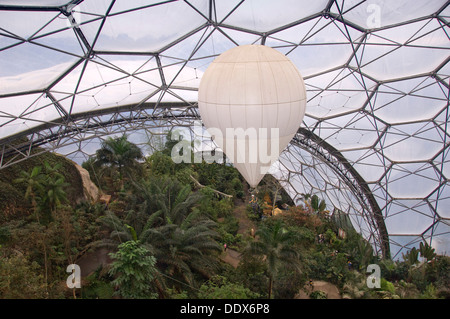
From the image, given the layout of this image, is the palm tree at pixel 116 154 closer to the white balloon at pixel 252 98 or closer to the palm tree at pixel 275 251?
the palm tree at pixel 275 251

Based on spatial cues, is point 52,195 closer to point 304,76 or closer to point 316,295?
point 316,295

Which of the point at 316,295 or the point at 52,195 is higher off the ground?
the point at 52,195

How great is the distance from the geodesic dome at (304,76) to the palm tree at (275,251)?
9.16 m

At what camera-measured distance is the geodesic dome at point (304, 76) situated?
13664 mm

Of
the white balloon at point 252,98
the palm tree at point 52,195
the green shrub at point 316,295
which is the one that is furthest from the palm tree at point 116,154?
the green shrub at point 316,295

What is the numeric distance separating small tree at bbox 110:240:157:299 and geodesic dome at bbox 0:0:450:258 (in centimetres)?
837

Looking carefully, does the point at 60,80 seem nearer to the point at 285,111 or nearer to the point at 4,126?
the point at 4,126

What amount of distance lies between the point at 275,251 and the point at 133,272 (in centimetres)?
576

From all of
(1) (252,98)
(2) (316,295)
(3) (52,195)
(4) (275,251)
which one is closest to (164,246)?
(4) (275,251)

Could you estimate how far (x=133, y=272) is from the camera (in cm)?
1259

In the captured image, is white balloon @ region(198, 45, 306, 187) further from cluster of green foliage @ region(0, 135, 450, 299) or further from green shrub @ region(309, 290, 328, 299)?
green shrub @ region(309, 290, 328, 299)

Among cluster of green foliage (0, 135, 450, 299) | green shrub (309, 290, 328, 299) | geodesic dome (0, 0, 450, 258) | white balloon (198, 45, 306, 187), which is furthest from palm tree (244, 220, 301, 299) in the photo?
geodesic dome (0, 0, 450, 258)

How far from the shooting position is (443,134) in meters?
20.5
